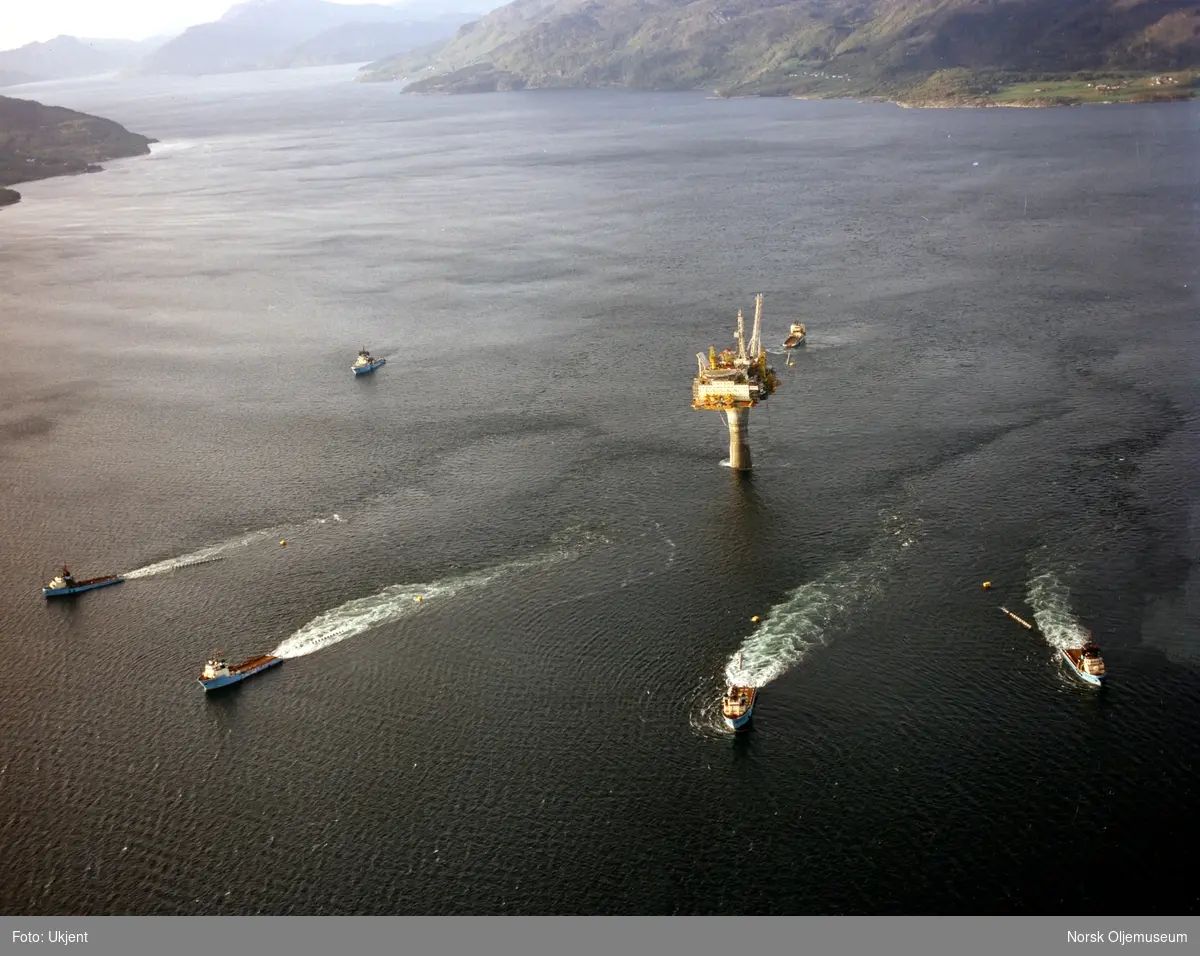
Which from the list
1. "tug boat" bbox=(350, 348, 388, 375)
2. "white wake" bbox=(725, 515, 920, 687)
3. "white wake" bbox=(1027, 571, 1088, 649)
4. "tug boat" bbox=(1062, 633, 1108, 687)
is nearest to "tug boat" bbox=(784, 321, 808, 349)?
"white wake" bbox=(725, 515, 920, 687)

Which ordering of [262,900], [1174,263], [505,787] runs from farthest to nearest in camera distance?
[1174,263]
[505,787]
[262,900]

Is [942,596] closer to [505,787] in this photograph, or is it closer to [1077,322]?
[505,787]

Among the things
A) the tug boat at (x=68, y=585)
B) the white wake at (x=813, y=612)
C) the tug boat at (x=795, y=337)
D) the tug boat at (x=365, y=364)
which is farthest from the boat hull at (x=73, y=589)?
the tug boat at (x=795, y=337)

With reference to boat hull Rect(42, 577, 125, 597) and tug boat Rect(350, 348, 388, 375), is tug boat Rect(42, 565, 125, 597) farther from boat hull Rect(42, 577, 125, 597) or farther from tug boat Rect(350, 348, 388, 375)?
tug boat Rect(350, 348, 388, 375)

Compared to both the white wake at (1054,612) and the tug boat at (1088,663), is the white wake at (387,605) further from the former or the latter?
the tug boat at (1088,663)

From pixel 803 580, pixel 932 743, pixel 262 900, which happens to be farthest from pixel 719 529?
pixel 262 900

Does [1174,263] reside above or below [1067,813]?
above
